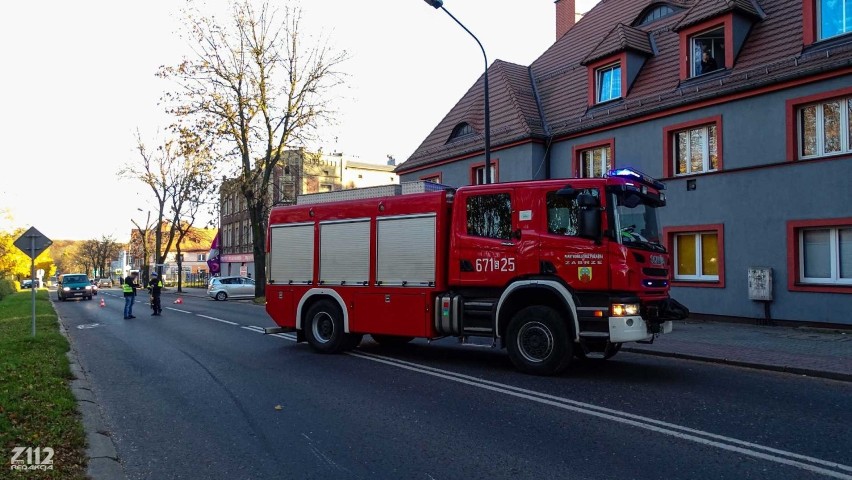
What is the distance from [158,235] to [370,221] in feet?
171

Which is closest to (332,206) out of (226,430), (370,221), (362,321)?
(370,221)

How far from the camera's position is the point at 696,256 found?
16.8 m

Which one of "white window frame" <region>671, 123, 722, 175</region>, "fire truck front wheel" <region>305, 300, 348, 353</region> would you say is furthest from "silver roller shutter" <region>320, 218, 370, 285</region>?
"white window frame" <region>671, 123, 722, 175</region>

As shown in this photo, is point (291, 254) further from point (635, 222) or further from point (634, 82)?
point (634, 82)

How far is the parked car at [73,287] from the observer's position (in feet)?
125

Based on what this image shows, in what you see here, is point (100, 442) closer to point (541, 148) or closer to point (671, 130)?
point (671, 130)

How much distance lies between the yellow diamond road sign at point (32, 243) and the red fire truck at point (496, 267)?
6.44 m

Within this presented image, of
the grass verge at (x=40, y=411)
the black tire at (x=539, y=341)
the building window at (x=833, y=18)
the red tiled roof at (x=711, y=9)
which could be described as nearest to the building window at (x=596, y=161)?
the red tiled roof at (x=711, y=9)

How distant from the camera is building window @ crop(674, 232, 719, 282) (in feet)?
53.4

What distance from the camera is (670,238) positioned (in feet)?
56.6

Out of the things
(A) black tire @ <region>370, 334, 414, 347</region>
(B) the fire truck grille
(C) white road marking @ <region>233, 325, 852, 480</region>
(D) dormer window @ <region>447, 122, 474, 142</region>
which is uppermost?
(D) dormer window @ <region>447, 122, 474, 142</region>

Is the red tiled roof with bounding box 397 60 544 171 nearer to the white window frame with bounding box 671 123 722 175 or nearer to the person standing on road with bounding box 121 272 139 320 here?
the white window frame with bounding box 671 123 722 175

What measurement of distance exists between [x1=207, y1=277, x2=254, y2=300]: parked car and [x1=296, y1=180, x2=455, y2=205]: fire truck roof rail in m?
26.8

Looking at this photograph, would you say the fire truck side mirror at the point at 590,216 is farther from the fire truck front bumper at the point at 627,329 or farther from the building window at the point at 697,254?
the building window at the point at 697,254
